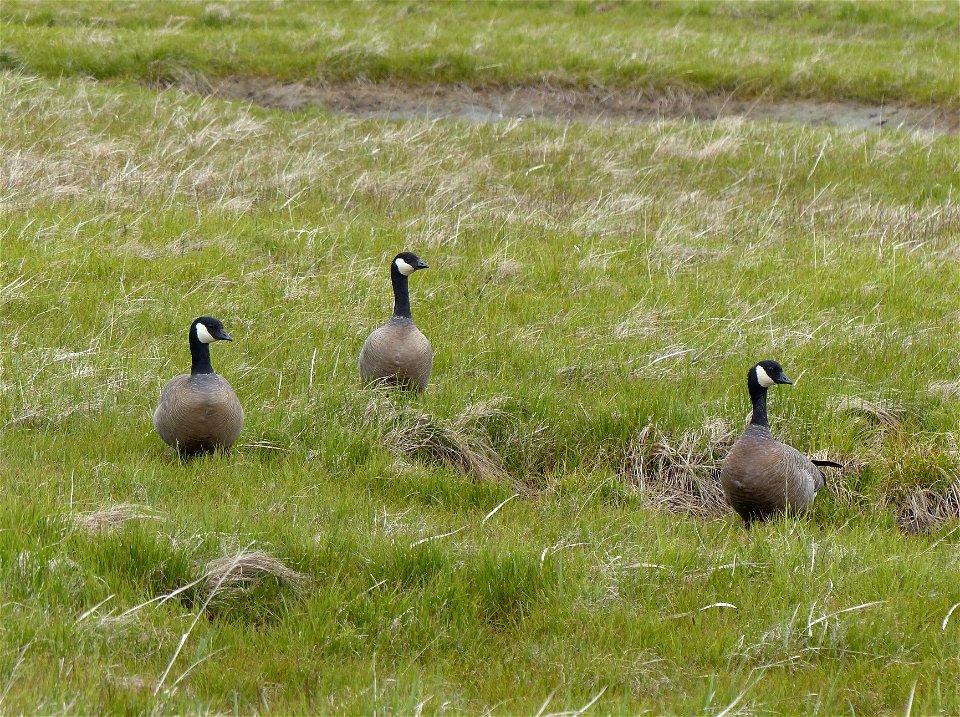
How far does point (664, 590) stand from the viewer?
5.07 m

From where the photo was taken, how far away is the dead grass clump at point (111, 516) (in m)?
5.03

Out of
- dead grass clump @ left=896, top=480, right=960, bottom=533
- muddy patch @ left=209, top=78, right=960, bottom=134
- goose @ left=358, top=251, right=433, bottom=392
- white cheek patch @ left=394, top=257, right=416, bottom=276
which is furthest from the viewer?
muddy patch @ left=209, top=78, right=960, bottom=134

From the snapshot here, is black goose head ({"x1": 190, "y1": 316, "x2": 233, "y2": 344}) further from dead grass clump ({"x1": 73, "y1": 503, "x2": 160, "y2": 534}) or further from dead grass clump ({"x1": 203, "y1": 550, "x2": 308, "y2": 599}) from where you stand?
dead grass clump ({"x1": 203, "y1": 550, "x2": 308, "y2": 599})

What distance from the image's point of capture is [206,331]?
639cm

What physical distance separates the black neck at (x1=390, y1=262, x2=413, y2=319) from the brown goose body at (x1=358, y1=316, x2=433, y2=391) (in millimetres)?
107

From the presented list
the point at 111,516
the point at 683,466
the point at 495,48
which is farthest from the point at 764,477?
the point at 495,48

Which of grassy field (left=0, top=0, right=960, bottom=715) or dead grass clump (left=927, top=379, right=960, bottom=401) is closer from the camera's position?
grassy field (left=0, top=0, right=960, bottom=715)

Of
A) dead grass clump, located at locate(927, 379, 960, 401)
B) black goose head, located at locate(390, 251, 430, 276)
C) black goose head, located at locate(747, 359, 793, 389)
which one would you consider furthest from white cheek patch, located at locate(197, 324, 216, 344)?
dead grass clump, located at locate(927, 379, 960, 401)

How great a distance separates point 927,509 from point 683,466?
5.14 ft

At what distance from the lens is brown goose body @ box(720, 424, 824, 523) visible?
604 cm

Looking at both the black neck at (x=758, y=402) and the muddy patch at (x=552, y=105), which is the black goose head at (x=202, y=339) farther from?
the muddy patch at (x=552, y=105)

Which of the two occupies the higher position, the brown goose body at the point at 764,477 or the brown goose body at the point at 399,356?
the brown goose body at the point at 399,356

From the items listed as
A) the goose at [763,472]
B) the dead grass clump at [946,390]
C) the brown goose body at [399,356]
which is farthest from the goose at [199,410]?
the dead grass clump at [946,390]

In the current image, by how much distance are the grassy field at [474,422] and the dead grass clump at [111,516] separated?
0.07ft
